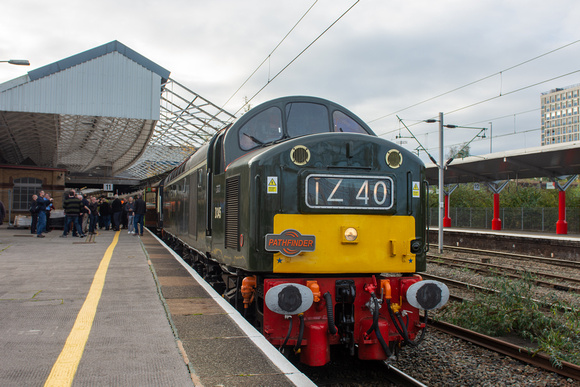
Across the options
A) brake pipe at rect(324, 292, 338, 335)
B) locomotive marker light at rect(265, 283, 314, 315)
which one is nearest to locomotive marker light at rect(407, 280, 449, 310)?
brake pipe at rect(324, 292, 338, 335)

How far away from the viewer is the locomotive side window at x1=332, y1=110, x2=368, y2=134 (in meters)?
7.02

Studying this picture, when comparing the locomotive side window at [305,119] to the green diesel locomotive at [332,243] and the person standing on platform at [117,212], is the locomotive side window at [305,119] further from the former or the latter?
the person standing on platform at [117,212]

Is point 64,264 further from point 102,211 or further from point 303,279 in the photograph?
point 102,211

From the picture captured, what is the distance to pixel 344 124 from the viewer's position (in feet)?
23.3

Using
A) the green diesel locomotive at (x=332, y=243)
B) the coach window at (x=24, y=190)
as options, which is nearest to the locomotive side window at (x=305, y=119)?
the green diesel locomotive at (x=332, y=243)

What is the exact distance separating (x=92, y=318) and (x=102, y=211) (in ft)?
57.7

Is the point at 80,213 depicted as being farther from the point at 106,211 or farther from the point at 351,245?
the point at 351,245

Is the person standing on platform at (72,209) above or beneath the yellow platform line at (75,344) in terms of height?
above

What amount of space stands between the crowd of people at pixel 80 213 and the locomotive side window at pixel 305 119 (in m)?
11.4

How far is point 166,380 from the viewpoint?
3.69 metres

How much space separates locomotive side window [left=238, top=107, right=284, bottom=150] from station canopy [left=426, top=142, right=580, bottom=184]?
684 inches

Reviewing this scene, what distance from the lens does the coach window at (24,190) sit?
86.2 feet

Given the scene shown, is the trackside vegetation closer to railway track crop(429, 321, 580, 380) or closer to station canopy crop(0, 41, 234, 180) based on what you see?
railway track crop(429, 321, 580, 380)

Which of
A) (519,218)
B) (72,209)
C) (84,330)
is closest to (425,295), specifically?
(84,330)
